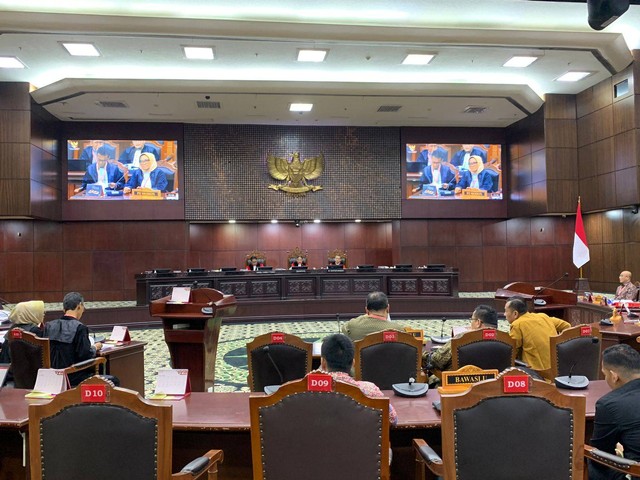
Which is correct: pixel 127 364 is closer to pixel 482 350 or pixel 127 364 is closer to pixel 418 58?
pixel 482 350

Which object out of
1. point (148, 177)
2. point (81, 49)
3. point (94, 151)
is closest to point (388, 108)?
point (148, 177)

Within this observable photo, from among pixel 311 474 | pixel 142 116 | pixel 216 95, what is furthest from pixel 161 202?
pixel 311 474

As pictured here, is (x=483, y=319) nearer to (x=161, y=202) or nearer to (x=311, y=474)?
(x=311, y=474)

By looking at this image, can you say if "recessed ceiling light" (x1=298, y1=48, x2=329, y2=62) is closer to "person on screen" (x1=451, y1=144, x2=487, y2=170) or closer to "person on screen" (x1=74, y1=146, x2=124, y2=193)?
"person on screen" (x1=451, y1=144, x2=487, y2=170)

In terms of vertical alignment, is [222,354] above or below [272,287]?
below

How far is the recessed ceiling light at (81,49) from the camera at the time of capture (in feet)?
29.2

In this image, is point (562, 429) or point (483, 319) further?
point (483, 319)

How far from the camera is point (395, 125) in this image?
546 inches

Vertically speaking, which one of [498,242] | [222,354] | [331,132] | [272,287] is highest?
[331,132]

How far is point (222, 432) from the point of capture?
2148 mm

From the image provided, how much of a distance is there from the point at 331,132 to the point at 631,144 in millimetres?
7389

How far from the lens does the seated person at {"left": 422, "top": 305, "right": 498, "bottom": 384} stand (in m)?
3.37

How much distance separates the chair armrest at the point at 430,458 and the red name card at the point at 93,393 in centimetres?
123

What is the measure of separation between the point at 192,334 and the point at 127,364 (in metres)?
0.65
